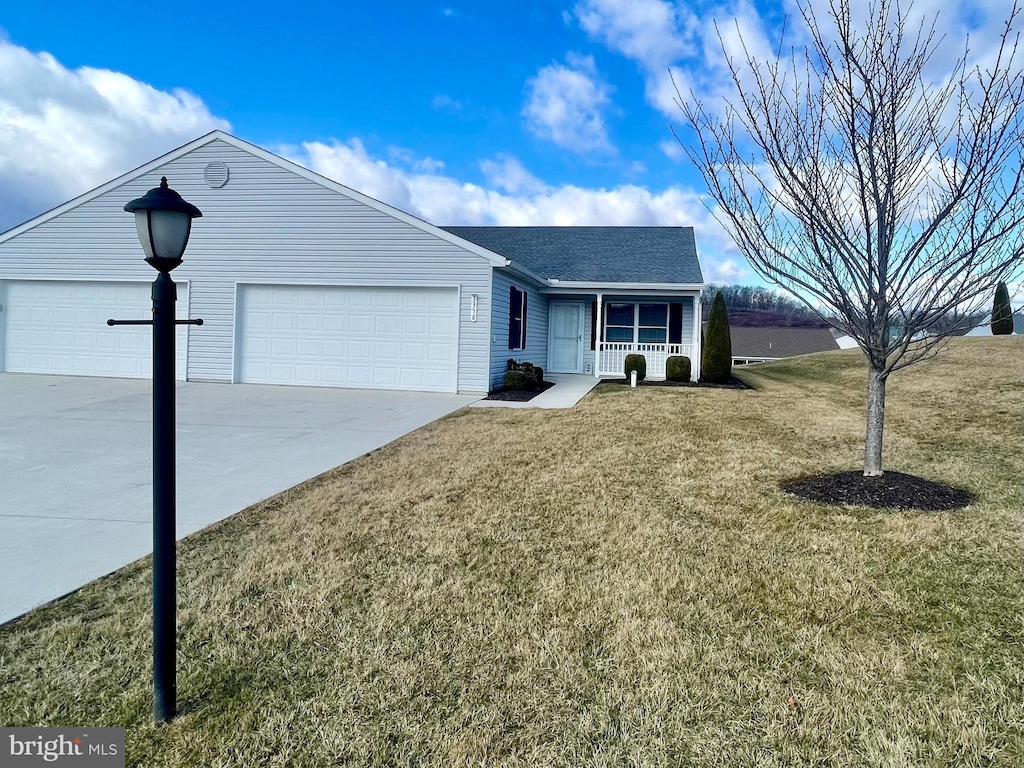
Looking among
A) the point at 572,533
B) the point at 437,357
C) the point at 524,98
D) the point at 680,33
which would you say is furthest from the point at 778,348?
the point at 572,533

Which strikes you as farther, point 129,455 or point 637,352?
point 637,352

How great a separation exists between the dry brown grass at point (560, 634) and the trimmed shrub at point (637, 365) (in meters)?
9.06

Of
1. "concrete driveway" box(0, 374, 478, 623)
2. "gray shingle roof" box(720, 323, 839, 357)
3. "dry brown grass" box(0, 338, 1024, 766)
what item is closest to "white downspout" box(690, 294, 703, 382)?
"concrete driveway" box(0, 374, 478, 623)

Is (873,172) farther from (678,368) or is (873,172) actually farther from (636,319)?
(636,319)

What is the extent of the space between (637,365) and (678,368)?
1.03m

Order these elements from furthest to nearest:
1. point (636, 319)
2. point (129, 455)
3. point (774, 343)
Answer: point (774, 343)
point (636, 319)
point (129, 455)

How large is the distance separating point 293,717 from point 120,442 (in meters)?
6.11

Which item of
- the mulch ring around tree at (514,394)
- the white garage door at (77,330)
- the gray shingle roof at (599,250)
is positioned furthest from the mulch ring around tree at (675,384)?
the white garage door at (77,330)

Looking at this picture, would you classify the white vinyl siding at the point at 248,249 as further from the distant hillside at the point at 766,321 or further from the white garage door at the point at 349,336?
the distant hillside at the point at 766,321

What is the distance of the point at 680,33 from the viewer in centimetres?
658

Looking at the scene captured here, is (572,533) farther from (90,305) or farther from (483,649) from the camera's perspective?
(90,305)

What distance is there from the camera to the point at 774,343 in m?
42.2

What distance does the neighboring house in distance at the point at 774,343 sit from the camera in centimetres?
4091

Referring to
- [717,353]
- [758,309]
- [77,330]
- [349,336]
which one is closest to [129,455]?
[349,336]
